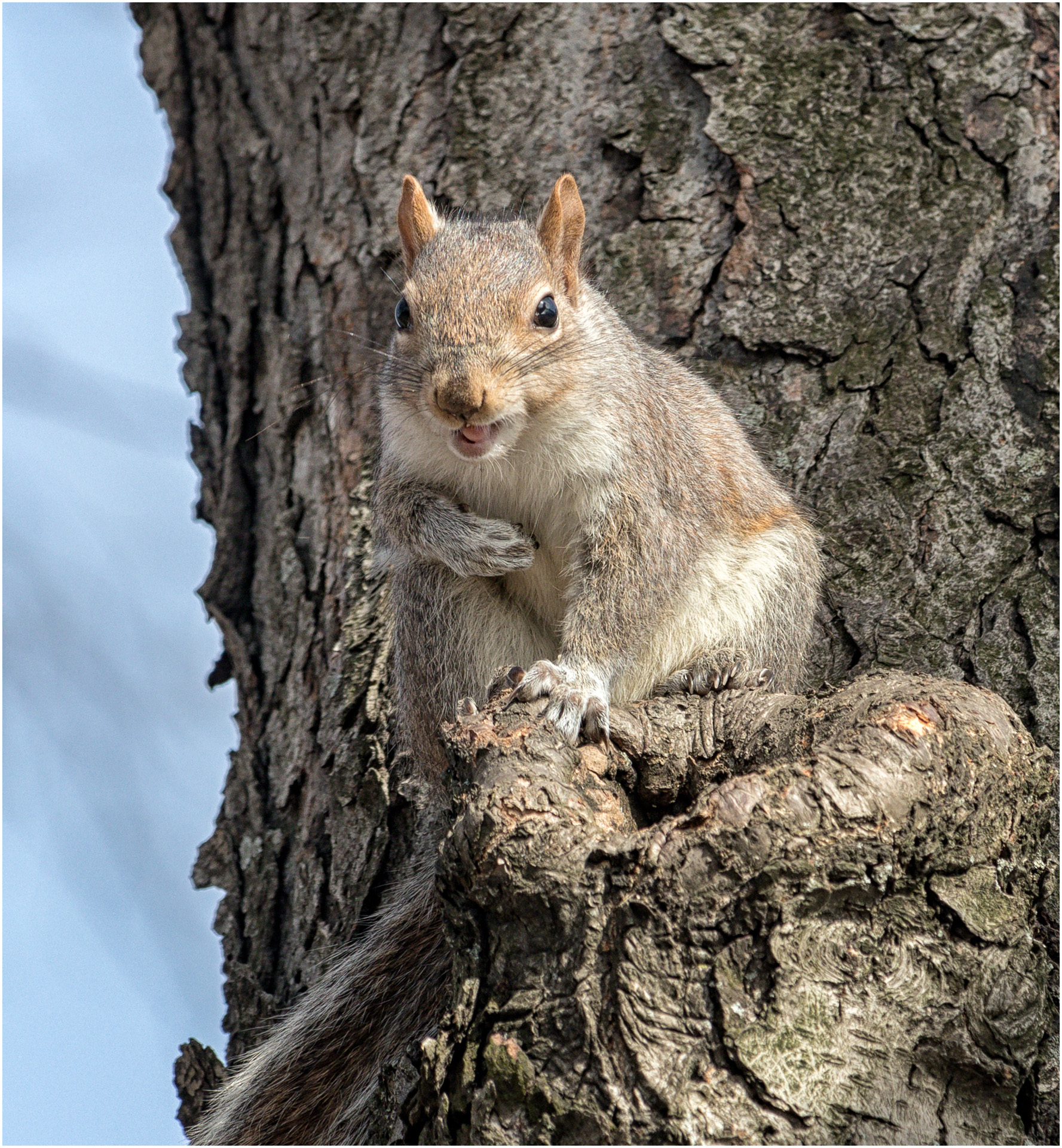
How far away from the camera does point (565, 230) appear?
2.75m

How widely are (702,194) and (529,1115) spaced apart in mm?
2457

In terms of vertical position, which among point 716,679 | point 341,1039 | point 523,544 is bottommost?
point 341,1039

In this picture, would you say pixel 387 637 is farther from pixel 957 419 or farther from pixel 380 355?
pixel 957 419

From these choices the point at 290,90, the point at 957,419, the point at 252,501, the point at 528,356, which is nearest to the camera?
the point at 528,356

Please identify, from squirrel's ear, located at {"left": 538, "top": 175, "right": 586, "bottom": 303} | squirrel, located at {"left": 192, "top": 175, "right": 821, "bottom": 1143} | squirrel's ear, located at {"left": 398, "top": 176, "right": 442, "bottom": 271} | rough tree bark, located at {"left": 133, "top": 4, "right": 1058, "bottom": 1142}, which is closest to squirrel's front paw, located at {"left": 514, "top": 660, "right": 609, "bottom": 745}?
squirrel, located at {"left": 192, "top": 175, "right": 821, "bottom": 1143}

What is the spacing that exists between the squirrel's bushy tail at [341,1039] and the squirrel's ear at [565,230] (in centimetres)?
142

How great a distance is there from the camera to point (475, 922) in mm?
1650

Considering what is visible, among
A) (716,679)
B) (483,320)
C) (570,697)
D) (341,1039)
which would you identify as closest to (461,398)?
(483,320)

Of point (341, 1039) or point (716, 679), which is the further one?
→ point (716, 679)

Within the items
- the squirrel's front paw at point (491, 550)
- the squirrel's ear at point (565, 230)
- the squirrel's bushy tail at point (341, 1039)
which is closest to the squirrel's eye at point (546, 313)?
the squirrel's ear at point (565, 230)

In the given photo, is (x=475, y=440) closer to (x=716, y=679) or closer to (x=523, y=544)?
(x=523, y=544)

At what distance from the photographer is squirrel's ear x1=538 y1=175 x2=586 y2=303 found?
2.70m

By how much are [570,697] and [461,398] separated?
626 mm

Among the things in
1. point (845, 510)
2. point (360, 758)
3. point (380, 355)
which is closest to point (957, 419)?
point (845, 510)
